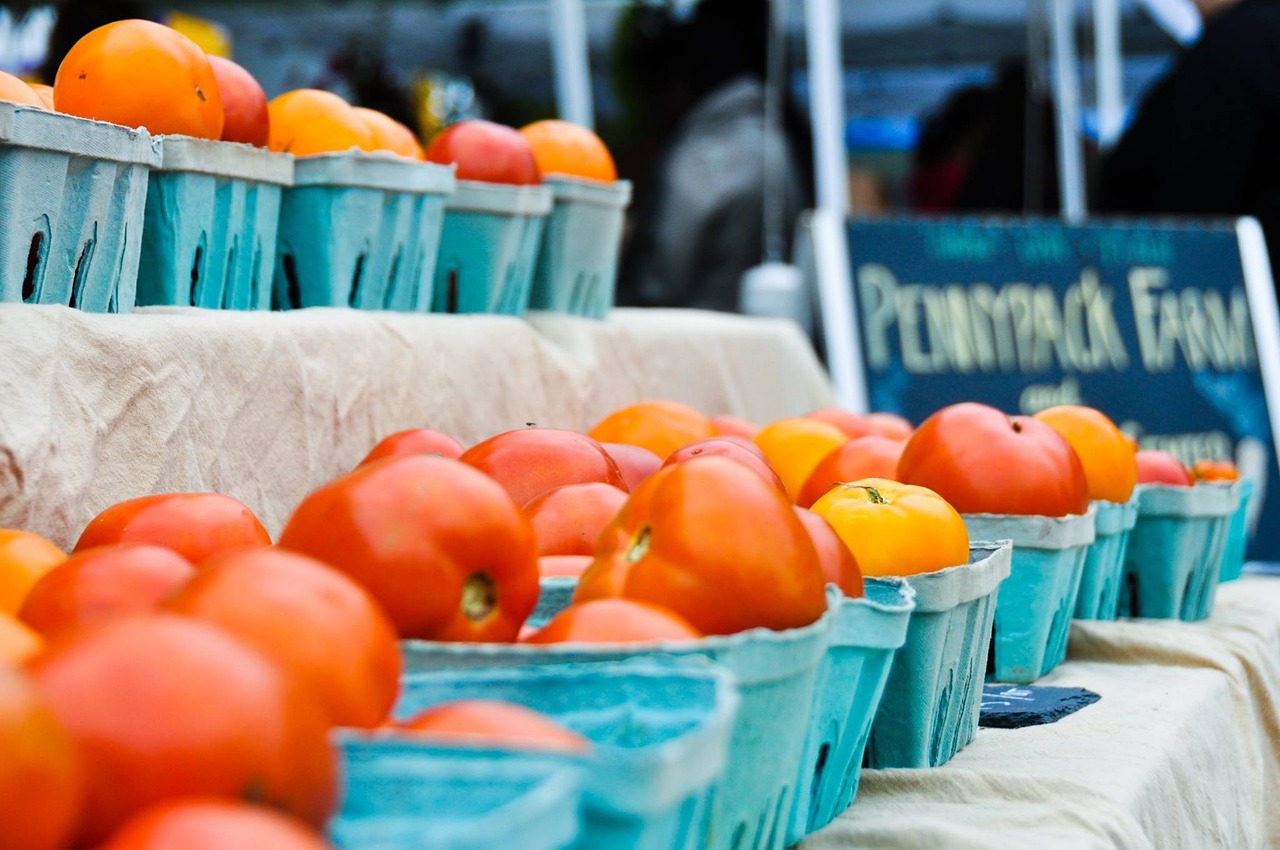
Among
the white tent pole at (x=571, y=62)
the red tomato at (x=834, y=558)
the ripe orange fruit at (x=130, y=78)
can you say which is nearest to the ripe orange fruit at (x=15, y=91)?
the ripe orange fruit at (x=130, y=78)

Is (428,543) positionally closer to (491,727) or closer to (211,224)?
(491,727)

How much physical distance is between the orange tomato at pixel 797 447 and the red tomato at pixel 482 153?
62 centimetres

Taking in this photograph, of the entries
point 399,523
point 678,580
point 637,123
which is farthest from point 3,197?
point 637,123

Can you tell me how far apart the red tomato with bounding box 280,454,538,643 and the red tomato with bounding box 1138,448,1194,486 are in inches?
62.3

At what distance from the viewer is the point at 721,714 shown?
863 millimetres

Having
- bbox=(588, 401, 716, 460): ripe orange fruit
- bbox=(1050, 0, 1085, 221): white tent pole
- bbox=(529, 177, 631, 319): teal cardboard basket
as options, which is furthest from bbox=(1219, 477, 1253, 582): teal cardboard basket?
bbox=(1050, 0, 1085, 221): white tent pole

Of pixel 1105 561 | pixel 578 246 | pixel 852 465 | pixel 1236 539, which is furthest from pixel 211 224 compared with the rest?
pixel 1236 539

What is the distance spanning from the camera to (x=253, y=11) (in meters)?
7.82

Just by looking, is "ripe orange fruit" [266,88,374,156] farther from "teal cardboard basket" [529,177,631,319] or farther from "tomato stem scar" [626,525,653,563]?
"tomato stem scar" [626,525,653,563]

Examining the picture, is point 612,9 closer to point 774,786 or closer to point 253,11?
point 253,11

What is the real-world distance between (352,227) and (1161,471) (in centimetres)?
131

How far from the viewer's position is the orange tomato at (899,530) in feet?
4.94

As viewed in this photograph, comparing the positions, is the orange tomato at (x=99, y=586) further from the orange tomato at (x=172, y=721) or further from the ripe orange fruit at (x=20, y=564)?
the orange tomato at (x=172, y=721)

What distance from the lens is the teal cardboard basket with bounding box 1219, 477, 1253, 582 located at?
2715mm
